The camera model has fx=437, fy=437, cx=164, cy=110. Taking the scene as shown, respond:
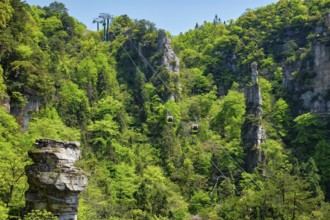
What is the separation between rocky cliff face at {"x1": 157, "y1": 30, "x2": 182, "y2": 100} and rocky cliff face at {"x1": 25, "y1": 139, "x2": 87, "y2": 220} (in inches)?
1605

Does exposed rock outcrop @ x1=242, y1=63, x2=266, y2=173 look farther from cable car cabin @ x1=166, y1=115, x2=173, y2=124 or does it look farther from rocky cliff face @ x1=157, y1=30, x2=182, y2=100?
rocky cliff face @ x1=157, y1=30, x2=182, y2=100

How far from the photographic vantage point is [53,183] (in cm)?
1958

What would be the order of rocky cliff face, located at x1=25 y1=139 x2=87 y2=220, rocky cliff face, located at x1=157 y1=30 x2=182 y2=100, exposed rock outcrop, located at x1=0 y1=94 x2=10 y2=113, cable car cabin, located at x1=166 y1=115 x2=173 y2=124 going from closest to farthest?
1. rocky cliff face, located at x1=25 y1=139 x2=87 y2=220
2. exposed rock outcrop, located at x1=0 y1=94 x2=10 y2=113
3. cable car cabin, located at x1=166 y1=115 x2=173 y2=124
4. rocky cliff face, located at x1=157 y1=30 x2=182 y2=100

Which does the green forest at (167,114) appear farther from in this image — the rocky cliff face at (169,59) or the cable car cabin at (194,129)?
the rocky cliff face at (169,59)

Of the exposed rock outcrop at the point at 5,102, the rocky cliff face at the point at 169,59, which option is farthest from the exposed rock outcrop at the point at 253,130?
the exposed rock outcrop at the point at 5,102

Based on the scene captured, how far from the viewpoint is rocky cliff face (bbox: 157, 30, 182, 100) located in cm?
6259

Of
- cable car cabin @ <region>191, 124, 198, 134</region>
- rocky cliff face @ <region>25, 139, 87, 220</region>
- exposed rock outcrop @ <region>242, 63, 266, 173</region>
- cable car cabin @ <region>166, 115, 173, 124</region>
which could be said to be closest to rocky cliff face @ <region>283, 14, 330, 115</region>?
exposed rock outcrop @ <region>242, 63, 266, 173</region>

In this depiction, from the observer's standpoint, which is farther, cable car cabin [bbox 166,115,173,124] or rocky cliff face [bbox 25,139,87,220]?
cable car cabin [bbox 166,115,173,124]

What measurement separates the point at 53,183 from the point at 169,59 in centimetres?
4647

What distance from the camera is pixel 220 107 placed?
5900 centimetres

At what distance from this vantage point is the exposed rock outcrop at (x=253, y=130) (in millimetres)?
48094

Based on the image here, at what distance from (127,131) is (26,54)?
18.2 m

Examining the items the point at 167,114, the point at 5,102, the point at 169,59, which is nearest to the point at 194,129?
the point at 167,114

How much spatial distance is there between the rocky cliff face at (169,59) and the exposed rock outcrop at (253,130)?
12.5 metres
